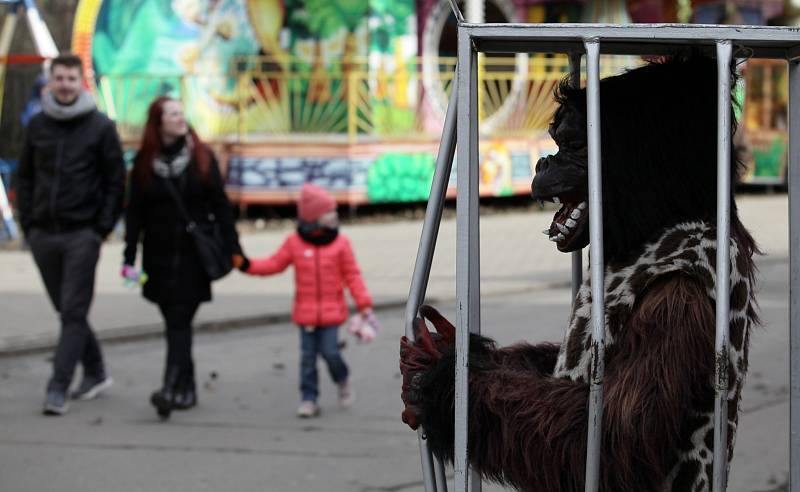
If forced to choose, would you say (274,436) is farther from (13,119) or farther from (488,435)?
(13,119)

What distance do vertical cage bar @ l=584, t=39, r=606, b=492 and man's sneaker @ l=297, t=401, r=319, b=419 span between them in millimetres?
4760

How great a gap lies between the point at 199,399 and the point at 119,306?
344 cm

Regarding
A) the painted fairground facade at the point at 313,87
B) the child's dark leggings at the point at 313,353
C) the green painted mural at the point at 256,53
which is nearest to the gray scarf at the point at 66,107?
the child's dark leggings at the point at 313,353

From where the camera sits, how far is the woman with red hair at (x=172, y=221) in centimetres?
704

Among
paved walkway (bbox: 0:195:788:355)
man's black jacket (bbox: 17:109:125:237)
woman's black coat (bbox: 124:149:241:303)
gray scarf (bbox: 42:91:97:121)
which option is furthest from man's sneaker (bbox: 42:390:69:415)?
paved walkway (bbox: 0:195:788:355)

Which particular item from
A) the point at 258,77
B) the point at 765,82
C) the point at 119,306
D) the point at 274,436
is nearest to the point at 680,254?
the point at 274,436

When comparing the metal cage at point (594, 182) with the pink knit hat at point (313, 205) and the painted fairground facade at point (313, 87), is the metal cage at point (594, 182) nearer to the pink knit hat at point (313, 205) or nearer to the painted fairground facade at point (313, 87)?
the pink knit hat at point (313, 205)

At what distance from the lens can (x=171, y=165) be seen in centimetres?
706

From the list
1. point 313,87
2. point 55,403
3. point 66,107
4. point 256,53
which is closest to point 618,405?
point 55,403

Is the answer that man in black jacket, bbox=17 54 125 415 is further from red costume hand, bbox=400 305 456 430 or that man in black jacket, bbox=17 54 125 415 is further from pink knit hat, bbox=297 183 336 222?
red costume hand, bbox=400 305 456 430

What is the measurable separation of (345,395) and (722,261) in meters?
5.03

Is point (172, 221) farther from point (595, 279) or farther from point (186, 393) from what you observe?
point (595, 279)

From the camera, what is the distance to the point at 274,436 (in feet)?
21.5

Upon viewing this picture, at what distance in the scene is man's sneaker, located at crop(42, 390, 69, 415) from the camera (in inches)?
274
